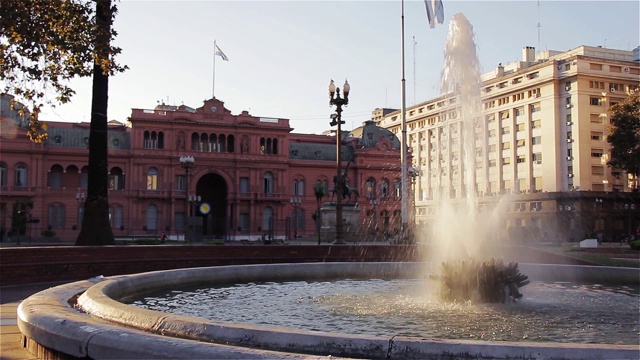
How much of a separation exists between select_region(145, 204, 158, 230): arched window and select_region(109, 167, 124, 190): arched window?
376 centimetres

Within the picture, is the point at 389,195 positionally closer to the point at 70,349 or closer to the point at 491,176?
the point at 491,176

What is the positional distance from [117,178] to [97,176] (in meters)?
44.1

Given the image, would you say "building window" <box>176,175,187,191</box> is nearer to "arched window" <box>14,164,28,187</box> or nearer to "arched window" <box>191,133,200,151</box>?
"arched window" <box>191,133,200,151</box>

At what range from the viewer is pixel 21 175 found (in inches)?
2095

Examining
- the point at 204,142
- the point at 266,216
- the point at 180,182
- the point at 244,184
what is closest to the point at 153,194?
the point at 180,182

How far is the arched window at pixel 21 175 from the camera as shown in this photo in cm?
5303

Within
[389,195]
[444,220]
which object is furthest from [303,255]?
[389,195]

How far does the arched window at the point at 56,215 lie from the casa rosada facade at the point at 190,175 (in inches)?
3.4

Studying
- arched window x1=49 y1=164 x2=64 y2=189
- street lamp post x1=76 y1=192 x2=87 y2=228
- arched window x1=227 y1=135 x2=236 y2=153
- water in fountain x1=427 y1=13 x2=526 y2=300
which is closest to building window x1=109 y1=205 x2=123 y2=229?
street lamp post x1=76 y1=192 x2=87 y2=228

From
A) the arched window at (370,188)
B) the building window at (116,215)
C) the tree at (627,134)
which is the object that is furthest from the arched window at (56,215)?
the tree at (627,134)

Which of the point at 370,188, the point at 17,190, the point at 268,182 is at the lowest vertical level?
the point at 17,190

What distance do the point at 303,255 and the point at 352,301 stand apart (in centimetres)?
739

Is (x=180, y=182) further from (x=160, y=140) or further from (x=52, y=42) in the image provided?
(x=52, y=42)

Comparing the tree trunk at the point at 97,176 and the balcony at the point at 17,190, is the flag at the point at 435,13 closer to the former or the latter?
the tree trunk at the point at 97,176
